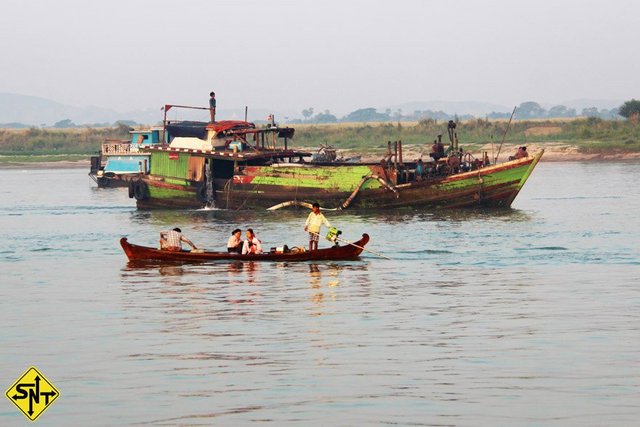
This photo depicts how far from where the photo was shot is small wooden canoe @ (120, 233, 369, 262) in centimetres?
3334

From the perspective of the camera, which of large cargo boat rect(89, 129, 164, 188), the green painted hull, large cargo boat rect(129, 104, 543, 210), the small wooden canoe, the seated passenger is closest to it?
the small wooden canoe

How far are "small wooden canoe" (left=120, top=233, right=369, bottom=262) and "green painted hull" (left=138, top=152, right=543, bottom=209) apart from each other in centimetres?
1805

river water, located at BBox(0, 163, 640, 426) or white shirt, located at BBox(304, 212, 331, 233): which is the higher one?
white shirt, located at BBox(304, 212, 331, 233)

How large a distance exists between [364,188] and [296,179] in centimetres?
324

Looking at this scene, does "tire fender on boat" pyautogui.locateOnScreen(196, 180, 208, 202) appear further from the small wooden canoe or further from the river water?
the small wooden canoe

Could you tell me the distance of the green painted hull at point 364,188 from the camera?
171 ft

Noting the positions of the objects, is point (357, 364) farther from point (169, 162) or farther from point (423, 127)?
point (423, 127)

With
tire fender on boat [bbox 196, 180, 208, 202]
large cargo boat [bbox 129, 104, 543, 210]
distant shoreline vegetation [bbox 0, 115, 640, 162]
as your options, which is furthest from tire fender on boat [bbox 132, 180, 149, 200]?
distant shoreline vegetation [bbox 0, 115, 640, 162]

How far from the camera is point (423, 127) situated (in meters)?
127

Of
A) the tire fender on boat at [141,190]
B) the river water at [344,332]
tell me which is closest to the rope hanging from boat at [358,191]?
the river water at [344,332]

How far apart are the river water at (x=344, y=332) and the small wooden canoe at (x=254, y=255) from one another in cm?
35

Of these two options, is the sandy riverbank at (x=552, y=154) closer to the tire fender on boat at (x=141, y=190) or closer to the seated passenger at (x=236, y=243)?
the tire fender on boat at (x=141, y=190)

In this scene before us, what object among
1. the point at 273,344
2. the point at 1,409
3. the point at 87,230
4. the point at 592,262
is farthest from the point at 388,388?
the point at 87,230

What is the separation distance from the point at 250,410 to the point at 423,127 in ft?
368
